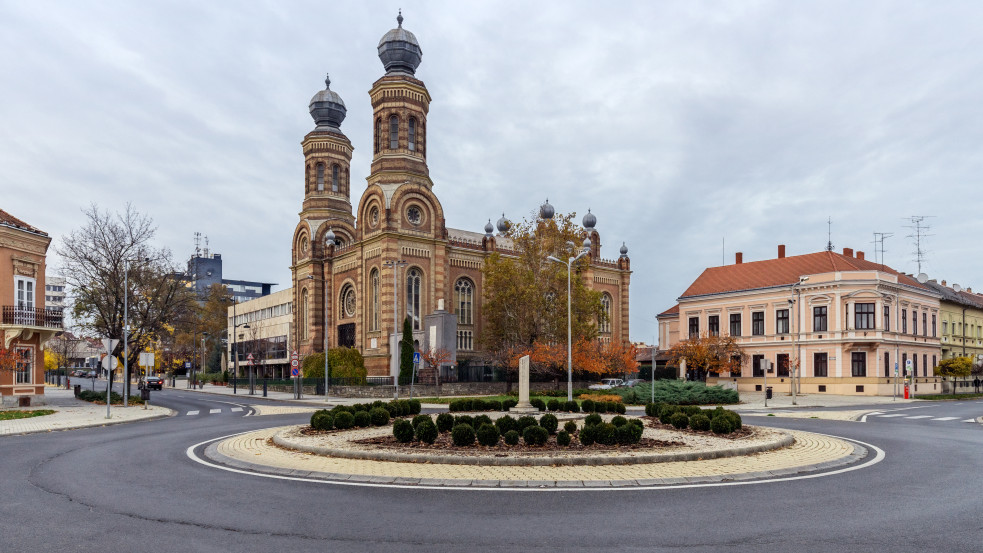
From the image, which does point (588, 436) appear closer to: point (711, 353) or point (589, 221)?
point (711, 353)

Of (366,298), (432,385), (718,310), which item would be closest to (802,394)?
(718,310)

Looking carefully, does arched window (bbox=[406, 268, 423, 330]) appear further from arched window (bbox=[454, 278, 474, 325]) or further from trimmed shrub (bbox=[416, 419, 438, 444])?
trimmed shrub (bbox=[416, 419, 438, 444])

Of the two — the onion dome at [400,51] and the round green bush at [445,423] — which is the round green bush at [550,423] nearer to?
the round green bush at [445,423]

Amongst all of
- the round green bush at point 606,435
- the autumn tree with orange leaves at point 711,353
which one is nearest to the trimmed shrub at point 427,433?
the round green bush at point 606,435

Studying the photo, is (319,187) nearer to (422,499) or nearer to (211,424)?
(211,424)

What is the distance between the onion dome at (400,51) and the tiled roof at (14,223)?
103 feet

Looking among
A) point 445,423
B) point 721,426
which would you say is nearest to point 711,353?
point 721,426

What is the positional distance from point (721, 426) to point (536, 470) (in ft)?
21.7

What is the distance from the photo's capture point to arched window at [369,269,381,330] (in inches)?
2157

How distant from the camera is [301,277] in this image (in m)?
66.0

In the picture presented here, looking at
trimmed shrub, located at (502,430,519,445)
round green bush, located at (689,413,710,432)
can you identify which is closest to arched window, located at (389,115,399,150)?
round green bush, located at (689,413,710,432)

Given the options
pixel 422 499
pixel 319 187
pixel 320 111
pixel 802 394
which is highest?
pixel 320 111

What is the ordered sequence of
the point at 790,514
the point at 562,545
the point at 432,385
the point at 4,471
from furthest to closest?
1. the point at 432,385
2. the point at 4,471
3. the point at 790,514
4. the point at 562,545

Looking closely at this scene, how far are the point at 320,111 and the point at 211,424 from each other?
49806mm
